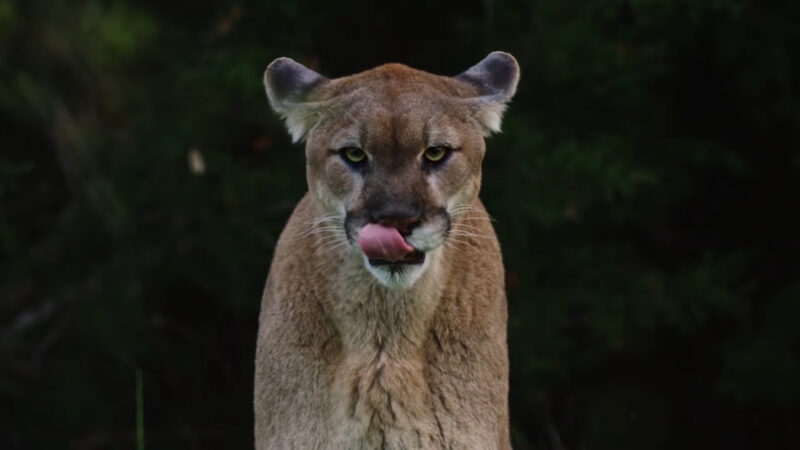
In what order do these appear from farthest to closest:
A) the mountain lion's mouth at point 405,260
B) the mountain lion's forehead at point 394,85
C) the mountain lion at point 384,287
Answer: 1. the mountain lion's forehead at point 394,85
2. the mountain lion at point 384,287
3. the mountain lion's mouth at point 405,260

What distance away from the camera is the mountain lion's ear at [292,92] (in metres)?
7.22

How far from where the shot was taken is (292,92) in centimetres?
725

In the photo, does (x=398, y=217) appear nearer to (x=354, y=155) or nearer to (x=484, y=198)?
(x=354, y=155)

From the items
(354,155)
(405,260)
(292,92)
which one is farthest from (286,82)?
(405,260)

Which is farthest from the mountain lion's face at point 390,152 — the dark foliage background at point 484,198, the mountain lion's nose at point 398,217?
the dark foliage background at point 484,198

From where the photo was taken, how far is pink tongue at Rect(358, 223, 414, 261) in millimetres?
6461

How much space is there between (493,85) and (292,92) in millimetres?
928

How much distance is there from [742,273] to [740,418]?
1.60 m

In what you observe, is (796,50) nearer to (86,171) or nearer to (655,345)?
(655,345)

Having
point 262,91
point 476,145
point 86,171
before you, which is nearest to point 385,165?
point 476,145

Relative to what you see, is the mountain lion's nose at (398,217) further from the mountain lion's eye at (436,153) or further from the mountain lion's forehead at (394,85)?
the mountain lion's forehead at (394,85)

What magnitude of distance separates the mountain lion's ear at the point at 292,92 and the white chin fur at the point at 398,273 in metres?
0.85

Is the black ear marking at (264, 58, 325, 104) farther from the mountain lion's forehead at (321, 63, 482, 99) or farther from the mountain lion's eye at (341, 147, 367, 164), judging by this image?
the mountain lion's eye at (341, 147, 367, 164)

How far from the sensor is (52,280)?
14.2 meters
